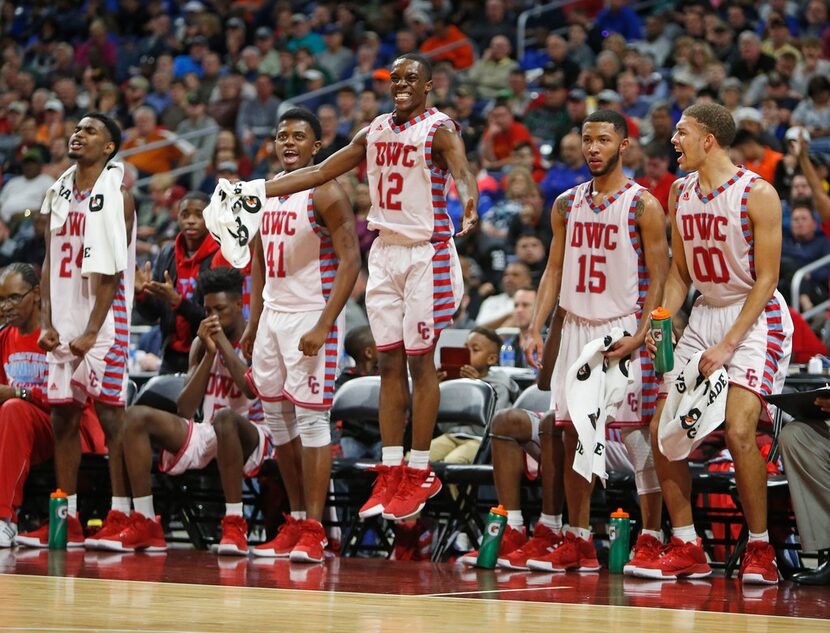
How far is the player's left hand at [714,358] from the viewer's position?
603cm

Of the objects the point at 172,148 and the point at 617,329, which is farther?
the point at 172,148

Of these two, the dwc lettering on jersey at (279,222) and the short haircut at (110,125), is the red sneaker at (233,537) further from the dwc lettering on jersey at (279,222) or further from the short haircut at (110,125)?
the short haircut at (110,125)

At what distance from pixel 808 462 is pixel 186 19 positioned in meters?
14.1

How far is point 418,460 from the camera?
657cm

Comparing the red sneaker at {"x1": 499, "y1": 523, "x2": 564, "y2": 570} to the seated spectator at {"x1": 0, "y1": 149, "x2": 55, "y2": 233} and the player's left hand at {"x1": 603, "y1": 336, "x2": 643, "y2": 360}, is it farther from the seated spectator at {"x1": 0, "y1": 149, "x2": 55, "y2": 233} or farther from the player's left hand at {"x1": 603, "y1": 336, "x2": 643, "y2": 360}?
the seated spectator at {"x1": 0, "y1": 149, "x2": 55, "y2": 233}

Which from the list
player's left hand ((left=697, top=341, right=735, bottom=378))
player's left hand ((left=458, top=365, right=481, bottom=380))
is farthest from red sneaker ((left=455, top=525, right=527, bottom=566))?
player's left hand ((left=458, top=365, right=481, bottom=380))

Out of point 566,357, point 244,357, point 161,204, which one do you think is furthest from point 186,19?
point 566,357

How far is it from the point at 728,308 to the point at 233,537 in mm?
2762

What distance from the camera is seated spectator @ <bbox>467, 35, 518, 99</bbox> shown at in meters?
14.9

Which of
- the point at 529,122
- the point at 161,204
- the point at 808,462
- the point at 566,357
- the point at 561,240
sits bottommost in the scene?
the point at 808,462

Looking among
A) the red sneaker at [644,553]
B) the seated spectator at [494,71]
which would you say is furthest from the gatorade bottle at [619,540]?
the seated spectator at [494,71]

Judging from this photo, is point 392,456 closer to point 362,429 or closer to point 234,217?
point 234,217

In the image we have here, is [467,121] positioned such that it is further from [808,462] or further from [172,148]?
[808,462]

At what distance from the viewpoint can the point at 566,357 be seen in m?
6.54
